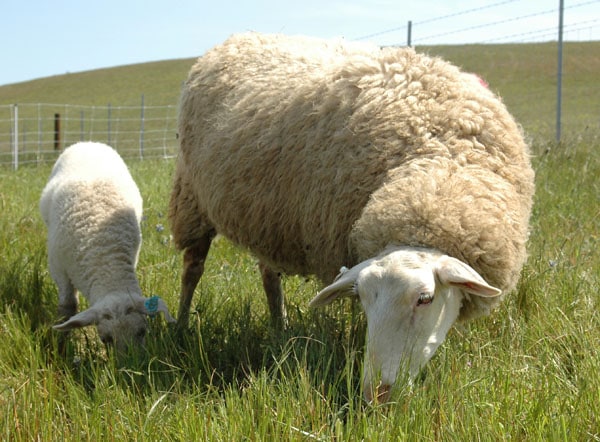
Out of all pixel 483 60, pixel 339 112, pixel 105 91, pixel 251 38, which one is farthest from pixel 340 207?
pixel 105 91

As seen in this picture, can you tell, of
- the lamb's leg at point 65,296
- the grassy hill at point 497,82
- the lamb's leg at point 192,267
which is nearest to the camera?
the lamb's leg at point 65,296

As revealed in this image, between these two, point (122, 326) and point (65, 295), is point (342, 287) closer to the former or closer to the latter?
point (122, 326)

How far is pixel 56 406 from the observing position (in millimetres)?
2826

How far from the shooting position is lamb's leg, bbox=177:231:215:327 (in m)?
4.61

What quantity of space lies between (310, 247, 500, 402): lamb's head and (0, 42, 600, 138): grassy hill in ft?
70.6

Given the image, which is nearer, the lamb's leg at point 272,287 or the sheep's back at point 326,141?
the sheep's back at point 326,141

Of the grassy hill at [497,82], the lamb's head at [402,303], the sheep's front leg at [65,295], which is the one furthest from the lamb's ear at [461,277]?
the grassy hill at [497,82]

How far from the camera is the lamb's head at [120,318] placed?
3.62m

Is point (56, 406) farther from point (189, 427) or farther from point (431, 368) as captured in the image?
point (431, 368)

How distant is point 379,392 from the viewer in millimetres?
2443

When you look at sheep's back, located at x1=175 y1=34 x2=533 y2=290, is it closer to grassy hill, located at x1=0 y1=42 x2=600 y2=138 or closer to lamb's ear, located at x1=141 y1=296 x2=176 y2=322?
lamb's ear, located at x1=141 y1=296 x2=176 y2=322

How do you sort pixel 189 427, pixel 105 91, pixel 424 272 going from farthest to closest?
pixel 105 91
pixel 424 272
pixel 189 427

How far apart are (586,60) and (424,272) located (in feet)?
127

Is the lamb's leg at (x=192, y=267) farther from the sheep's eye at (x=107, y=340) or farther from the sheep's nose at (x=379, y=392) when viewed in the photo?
the sheep's nose at (x=379, y=392)
